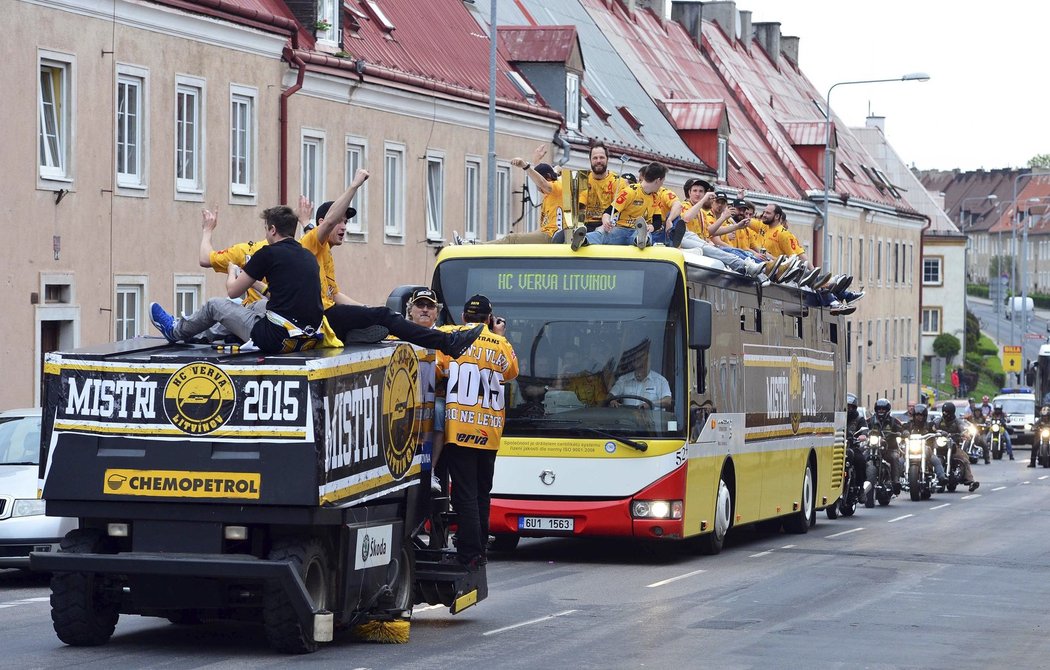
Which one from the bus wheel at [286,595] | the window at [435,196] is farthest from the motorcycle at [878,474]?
the bus wheel at [286,595]

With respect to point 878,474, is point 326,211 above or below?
above

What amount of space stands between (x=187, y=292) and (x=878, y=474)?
36.5ft

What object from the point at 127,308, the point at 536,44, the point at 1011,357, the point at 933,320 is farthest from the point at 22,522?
the point at 933,320

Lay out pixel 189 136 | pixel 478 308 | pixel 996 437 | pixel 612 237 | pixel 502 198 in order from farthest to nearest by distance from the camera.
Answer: pixel 996 437 → pixel 502 198 → pixel 189 136 → pixel 612 237 → pixel 478 308

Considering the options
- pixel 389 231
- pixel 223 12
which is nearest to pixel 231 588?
pixel 223 12

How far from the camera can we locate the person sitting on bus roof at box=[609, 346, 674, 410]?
726 inches

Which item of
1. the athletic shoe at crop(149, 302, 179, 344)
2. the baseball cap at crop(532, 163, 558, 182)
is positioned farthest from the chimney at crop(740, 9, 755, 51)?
the athletic shoe at crop(149, 302, 179, 344)

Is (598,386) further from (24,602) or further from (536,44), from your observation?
(536,44)

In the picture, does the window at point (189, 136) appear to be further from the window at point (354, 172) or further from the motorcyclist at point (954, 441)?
the motorcyclist at point (954, 441)

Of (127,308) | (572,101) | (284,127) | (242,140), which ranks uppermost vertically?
(572,101)

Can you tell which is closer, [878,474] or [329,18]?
[878,474]

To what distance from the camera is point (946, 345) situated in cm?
10531

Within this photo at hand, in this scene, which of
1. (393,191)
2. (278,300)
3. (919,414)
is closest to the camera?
(278,300)

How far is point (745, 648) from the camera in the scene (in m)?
12.6
